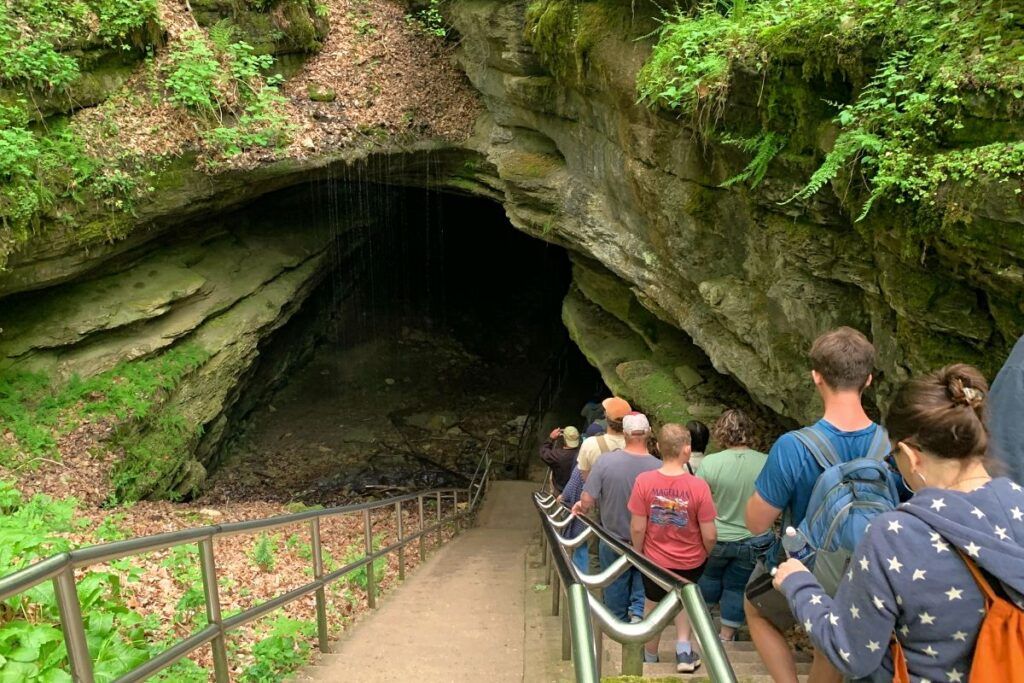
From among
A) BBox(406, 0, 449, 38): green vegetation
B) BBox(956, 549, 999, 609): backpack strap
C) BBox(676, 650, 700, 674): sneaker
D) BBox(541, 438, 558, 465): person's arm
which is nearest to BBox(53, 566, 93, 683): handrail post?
BBox(956, 549, 999, 609): backpack strap

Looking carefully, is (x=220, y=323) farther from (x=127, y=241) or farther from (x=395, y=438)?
(x=395, y=438)

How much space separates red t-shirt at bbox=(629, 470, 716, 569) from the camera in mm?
3543

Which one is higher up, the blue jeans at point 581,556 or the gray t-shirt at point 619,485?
the gray t-shirt at point 619,485

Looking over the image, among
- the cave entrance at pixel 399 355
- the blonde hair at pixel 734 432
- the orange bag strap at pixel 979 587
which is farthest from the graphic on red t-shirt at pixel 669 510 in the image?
the cave entrance at pixel 399 355

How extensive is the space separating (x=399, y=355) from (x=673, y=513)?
15.9 metres

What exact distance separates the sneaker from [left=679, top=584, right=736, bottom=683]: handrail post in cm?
199

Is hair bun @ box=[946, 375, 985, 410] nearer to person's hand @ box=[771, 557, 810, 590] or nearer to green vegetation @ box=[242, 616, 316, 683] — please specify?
person's hand @ box=[771, 557, 810, 590]

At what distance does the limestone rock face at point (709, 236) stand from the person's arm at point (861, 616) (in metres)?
2.88

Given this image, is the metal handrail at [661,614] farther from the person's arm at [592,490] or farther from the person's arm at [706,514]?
the person's arm at [592,490]

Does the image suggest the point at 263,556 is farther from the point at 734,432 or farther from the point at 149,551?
the point at 734,432

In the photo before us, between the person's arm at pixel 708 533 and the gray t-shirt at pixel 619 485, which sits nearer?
the person's arm at pixel 708 533

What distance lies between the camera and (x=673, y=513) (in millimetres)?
3570

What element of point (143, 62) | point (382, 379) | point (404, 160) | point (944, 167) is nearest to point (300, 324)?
point (382, 379)

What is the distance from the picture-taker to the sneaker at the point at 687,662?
11.5 ft
